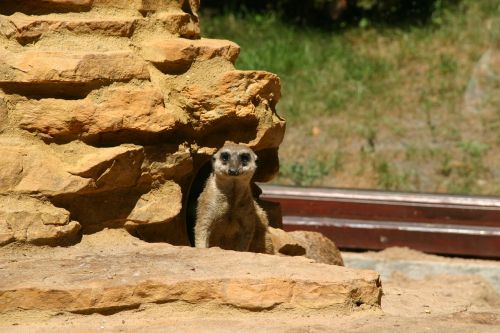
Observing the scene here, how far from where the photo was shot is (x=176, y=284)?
11.1ft

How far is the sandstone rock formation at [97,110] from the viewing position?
3801 mm

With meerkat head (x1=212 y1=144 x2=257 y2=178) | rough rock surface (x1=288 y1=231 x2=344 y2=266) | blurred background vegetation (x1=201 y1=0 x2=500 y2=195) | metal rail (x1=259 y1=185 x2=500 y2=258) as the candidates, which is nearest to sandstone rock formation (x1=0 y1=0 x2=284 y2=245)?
meerkat head (x1=212 y1=144 x2=257 y2=178)

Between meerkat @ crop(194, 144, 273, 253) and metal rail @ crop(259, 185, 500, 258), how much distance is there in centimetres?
99

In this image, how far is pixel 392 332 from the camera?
3268 mm

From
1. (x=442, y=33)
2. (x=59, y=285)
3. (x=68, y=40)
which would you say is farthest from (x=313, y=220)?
(x=442, y=33)

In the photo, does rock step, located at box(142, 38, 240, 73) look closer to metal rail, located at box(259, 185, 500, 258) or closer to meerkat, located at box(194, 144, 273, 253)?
meerkat, located at box(194, 144, 273, 253)

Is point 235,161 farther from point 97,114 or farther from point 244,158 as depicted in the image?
point 97,114

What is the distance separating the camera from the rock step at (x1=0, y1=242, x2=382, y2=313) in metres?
3.30

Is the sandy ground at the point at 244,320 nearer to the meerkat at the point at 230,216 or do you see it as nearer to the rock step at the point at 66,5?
the rock step at the point at 66,5

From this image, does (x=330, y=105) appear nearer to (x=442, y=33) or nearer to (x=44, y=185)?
(x=442, y=33)

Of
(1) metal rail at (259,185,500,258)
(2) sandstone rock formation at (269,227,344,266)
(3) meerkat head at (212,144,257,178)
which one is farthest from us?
(1) metal rail at (259,185,500,258)

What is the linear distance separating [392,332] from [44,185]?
1.35 meters

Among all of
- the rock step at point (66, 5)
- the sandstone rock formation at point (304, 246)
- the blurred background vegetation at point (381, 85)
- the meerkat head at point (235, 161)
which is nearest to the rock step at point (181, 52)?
the rock step at point (66, 5)

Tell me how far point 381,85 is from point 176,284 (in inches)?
244
